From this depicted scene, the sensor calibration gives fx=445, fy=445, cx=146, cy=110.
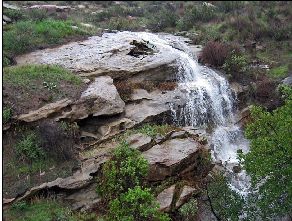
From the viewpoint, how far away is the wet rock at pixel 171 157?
13.1 m

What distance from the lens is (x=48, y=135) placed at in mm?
13055

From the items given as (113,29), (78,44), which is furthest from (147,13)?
(78,44)

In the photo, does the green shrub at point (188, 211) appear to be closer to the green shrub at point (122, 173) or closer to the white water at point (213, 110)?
the green shrub at point (122, 173)

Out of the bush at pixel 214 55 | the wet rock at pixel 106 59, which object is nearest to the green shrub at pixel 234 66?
the bush at pixel 214 55

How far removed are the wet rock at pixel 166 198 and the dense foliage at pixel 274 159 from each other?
8.30 ft

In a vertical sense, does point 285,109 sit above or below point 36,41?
above

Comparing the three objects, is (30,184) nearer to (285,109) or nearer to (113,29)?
(285,109)

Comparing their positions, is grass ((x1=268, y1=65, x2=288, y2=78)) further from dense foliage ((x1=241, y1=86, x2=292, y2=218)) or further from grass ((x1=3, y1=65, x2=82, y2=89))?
dense foliage ((x1=241, y1=86, x2=292, y2=218))

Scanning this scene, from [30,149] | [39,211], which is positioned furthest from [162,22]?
[39,211]

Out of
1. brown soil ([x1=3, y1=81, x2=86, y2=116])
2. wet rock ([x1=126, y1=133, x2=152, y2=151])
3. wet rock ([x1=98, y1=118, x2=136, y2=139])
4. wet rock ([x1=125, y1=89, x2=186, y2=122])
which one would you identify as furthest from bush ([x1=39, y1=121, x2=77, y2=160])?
wet rock ([x1=125, y1=89, x2=186, y2=122])

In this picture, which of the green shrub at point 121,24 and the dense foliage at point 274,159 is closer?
the dense foliage at point 274,159

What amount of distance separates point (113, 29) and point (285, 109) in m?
15.4

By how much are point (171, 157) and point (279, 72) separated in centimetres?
977

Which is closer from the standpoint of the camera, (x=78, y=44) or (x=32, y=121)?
(x=32, y=121)
